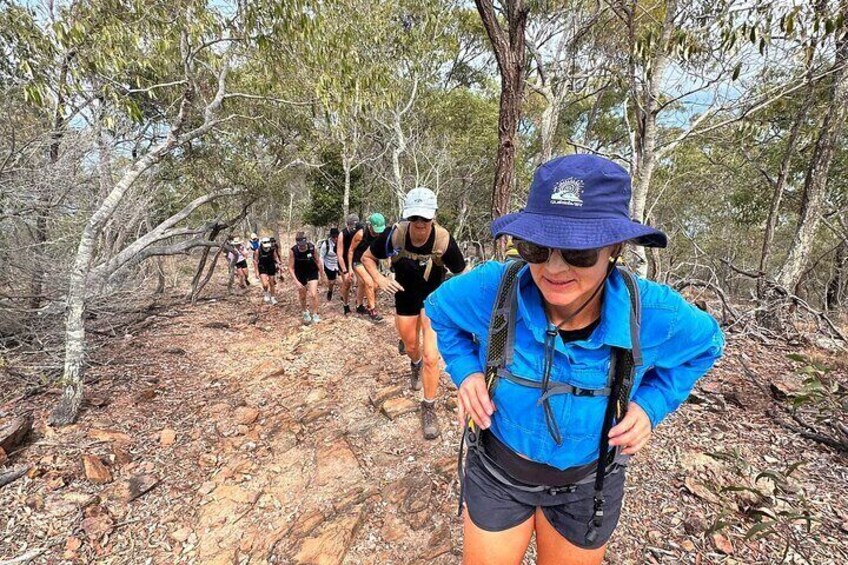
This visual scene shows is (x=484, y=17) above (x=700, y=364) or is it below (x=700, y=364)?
above

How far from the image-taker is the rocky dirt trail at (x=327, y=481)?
237cm

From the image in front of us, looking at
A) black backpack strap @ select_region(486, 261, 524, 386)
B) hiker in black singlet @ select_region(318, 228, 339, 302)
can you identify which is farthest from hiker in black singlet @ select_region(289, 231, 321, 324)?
black backpack strap @ select_region(486, 261, 524, 386)

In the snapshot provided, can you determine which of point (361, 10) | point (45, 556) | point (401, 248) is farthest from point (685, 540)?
point (361, 10)

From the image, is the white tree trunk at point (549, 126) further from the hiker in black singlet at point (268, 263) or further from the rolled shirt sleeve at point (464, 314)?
the rolled shirt sleeve at point (464, 314)

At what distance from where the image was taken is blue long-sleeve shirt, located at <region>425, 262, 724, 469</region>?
120 cm

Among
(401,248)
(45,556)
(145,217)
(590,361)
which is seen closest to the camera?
(590,361)

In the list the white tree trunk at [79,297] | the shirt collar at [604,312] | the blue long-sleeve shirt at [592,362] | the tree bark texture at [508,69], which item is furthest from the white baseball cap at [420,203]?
the white tree trunk at [79,297]

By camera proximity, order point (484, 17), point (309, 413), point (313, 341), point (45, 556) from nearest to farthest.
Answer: point (45, 556) < point (484, 17) < point (309, 413) < point (313, 341)

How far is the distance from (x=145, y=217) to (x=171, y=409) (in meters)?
4.78

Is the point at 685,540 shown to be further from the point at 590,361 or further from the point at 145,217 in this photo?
the point at 145,217

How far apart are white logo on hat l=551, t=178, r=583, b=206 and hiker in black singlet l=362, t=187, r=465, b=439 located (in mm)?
2008

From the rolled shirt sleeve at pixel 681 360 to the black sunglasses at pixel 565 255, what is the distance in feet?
1.23

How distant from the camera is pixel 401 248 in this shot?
3375mm

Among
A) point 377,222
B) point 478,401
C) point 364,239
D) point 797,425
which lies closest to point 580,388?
point 478,401
